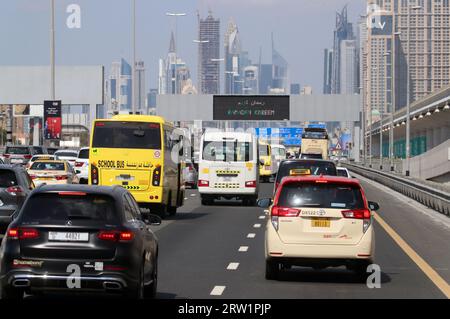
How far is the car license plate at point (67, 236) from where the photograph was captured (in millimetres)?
12016

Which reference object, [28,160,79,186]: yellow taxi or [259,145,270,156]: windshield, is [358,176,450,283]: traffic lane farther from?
[259,145,270,156]: windshield

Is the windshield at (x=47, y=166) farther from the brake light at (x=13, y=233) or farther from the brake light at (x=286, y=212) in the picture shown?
the brake light at (x=13, y=233)

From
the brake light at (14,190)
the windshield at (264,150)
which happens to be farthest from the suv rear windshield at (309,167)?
the windshield at (264,150)

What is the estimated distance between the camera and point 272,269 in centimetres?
1614

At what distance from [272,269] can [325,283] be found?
32.3 inches

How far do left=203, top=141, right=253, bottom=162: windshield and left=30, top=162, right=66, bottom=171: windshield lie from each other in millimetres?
5239

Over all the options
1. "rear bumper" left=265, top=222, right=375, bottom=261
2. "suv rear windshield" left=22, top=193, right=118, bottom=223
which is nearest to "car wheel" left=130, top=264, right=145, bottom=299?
"suv rear windshield" left=22, top=193, right=118, bottom=223

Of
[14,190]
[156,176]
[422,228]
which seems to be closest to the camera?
[14,190]

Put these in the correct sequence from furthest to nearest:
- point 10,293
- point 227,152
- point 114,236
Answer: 1. point 227,152
2. point 114,236
3. point 10,293

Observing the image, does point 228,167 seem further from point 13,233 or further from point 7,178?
point 13,233

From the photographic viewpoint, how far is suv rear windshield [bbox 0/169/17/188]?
21867mm

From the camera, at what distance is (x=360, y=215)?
52.0ft

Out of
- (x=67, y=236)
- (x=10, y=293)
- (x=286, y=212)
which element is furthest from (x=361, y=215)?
(x=10, y=293)
